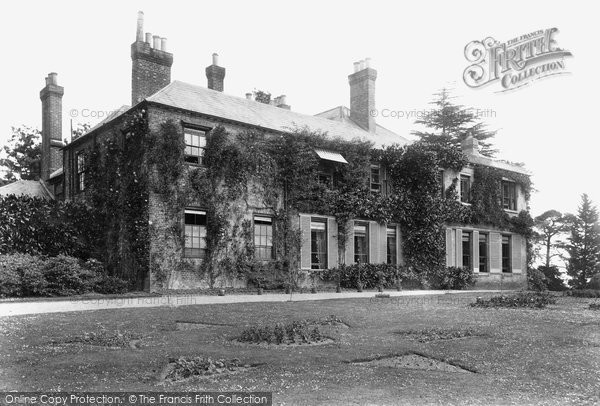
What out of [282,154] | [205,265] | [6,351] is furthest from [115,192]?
[6,351]

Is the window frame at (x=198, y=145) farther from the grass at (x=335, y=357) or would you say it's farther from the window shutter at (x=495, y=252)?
the window shutter at (x=495, y=252)

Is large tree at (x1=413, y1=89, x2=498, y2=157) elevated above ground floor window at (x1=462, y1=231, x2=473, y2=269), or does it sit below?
above

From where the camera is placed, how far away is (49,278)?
15.6 m

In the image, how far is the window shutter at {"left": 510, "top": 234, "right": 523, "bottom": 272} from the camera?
2933 centimetres

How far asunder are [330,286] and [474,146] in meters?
13.8

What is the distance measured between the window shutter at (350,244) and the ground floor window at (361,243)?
34 cm

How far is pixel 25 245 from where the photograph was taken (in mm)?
18469

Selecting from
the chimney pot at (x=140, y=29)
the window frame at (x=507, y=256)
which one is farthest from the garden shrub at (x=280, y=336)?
the window frame at (x=507, y=256)

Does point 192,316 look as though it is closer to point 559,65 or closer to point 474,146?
point 559,65

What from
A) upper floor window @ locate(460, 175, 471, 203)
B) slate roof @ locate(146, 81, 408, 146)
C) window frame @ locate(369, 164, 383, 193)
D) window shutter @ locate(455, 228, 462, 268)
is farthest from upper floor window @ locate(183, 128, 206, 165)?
upper floor window @ locate(460, 175, 471, 203)

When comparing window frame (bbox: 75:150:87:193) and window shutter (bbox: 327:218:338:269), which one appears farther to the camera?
window frame (bbox: 75:150:87:193)

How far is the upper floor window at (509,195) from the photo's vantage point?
97.8 ft

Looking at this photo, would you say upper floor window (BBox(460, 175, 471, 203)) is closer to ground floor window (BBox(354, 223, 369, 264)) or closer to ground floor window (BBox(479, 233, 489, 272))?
ground floor window (BBox(479, 233, 489, 272))

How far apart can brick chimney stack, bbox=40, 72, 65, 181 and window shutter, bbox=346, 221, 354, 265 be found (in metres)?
15.5
